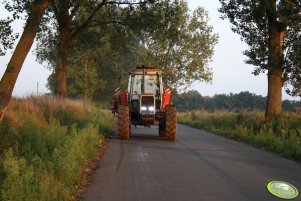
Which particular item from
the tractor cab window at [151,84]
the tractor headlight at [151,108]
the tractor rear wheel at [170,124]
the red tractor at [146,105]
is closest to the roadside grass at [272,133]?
the tractor rear wheel at [170,124]

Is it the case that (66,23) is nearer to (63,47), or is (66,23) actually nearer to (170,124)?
(63,47)

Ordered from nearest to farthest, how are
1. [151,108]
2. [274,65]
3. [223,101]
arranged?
[151,108] < [274,65] < [223,101]

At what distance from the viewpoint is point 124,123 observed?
20.9 metres

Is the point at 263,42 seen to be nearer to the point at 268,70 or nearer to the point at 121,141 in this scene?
the point at 268,70

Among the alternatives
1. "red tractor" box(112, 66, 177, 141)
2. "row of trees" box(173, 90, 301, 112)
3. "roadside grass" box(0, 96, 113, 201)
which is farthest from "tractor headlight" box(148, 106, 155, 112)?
"row of trees" box(173, 90, 301, 112)

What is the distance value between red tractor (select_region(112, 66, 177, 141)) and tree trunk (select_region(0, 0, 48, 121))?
5.58m

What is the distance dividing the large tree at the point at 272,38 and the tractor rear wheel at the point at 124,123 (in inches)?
326

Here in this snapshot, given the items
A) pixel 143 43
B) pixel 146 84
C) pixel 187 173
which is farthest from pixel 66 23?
pixel 143 43

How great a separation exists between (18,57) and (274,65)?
13.3 metres

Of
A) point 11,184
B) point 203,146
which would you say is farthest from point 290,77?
point 11,184

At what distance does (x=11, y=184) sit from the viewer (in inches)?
305

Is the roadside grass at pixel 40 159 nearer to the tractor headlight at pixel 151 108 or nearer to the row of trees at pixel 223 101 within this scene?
the tractor headlight at pixel 151 108

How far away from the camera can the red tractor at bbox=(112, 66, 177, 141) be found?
21172 mm
